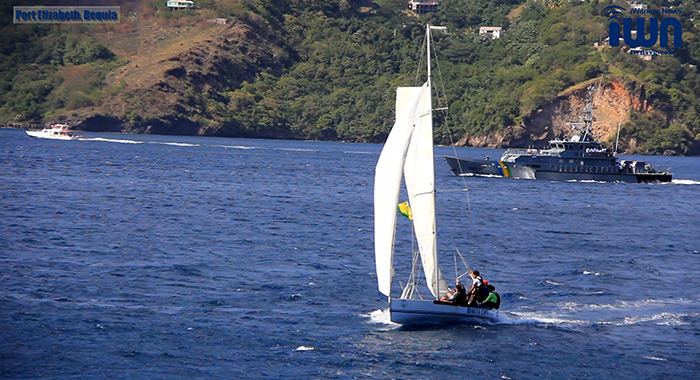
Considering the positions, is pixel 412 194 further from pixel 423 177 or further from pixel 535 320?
pixel 535 320

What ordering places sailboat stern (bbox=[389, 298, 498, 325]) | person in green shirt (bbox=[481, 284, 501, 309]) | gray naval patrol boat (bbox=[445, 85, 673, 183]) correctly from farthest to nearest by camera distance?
gray naval patrol boat (bbox=[445, 85, 673, 183]) < person in green shirt (bbox=[481, 284, 501, 309]) < sailboat stern (bbox=[389, 298, 498, 325])

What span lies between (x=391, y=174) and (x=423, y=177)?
1.62 metres

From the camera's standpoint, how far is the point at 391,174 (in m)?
32.3

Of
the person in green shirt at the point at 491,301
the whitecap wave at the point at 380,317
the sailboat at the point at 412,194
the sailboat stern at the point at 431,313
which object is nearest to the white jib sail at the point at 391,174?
the sailboat at the point at 412,194

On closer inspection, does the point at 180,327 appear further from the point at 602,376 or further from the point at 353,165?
the point at 353,165

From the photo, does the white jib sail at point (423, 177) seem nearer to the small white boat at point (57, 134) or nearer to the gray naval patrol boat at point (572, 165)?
the gray naval patrol boat at point (572, 165)

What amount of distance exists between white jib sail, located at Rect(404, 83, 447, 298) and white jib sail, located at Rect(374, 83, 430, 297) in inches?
13.6

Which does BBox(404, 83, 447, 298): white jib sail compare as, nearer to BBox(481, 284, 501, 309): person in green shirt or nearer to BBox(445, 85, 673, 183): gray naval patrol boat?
BBox(481, 284, 501, 309): person in green shirt

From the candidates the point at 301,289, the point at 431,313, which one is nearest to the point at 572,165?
the point at 301,289

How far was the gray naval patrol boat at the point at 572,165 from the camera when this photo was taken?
117 m

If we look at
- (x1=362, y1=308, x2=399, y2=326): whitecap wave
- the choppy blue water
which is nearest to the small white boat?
the choppy blue water

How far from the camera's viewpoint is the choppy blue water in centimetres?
3036

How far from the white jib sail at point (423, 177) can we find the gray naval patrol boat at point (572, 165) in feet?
267

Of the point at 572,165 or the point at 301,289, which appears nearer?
the point at 301,289
